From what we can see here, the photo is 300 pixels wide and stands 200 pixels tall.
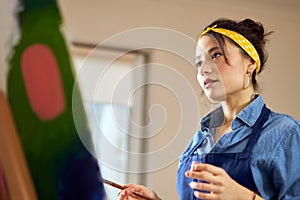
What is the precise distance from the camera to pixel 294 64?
Result: 8.17ft

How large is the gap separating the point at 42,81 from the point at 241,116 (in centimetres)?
56

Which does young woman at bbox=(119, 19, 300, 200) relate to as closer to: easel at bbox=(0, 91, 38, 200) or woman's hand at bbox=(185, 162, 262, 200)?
woman's hand at bbox=(185, 162, 262, 200)

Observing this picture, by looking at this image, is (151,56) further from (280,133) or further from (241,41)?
(280,133)

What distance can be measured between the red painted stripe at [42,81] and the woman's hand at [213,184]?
30 cm

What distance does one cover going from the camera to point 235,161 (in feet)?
3.02

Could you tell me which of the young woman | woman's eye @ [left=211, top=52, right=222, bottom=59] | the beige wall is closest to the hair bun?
the young woman

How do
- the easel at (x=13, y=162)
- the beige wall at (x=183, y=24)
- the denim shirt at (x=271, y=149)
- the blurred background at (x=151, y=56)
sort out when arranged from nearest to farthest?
the easel at (x=13, y=162) < the denim shirt at (x=271, y=149) < the blurred background at (x=151, y=56) < the beige wall at (x=183, y=24)

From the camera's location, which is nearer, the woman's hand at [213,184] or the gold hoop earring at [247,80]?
the woman's hand at [213,184]

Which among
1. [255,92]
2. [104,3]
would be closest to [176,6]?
[104,3]

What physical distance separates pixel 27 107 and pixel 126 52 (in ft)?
5.18

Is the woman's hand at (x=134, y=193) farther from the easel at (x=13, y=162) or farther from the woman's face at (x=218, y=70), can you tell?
the easel at (x=13, y=162)

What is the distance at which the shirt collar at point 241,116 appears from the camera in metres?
0.96

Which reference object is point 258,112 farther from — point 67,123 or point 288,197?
point 67,123

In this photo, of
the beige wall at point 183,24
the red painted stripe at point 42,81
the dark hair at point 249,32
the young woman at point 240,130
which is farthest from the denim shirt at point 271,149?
the beige wall at point 183,24
